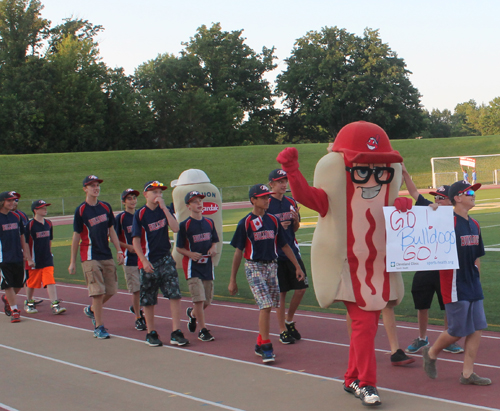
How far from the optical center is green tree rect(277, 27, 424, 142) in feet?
255

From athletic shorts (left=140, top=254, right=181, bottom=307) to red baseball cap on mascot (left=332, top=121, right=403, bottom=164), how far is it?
3.11 m

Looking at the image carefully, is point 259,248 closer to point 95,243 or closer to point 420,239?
point 420,239

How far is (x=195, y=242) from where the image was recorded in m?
7.71

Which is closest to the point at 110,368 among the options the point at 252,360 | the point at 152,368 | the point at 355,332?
the point at 152,368

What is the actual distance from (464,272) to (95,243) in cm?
491

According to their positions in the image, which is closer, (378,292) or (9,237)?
(378,292)

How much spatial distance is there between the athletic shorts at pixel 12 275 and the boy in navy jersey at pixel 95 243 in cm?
191

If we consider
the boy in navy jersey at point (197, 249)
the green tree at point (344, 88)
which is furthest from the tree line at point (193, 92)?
the boy in navy jersey at point (197, 249)

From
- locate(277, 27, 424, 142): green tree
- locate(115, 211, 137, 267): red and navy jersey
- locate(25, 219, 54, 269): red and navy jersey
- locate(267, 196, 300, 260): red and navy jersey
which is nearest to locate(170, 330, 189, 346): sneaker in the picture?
locate(267, 196, 300, 260): red and navy jersey

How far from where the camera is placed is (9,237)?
971cm

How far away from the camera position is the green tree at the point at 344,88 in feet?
255

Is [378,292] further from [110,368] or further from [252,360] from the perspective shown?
[110,368]

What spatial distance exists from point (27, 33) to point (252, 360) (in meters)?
64.5

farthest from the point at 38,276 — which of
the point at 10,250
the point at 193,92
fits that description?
the point at 193,92
